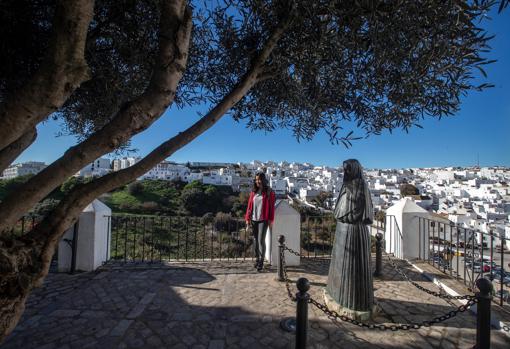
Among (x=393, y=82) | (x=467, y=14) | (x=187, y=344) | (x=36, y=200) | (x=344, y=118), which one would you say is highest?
(x=467, y=14)

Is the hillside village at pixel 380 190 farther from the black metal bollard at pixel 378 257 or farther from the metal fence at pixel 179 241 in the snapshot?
the black metal bollard at pixel 378 257

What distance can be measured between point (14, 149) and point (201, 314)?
10.5 feet

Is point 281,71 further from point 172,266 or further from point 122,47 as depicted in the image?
point 172,266

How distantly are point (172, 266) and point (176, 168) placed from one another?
78.2m

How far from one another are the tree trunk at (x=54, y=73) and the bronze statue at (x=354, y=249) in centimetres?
362

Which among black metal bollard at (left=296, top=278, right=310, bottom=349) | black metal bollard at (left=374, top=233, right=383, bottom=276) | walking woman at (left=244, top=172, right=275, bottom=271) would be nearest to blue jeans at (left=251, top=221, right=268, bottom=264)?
walking woman at (left=244, top=172, right=275, bottom=271)

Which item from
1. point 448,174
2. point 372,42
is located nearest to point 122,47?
point 372,42

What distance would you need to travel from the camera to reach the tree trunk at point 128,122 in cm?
192

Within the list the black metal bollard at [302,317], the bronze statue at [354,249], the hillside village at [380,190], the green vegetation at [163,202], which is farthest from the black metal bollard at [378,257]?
the hillside village at [380,190]

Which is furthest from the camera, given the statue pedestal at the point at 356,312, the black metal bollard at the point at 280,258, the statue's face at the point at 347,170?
the black metal bollard at the point at 280,258

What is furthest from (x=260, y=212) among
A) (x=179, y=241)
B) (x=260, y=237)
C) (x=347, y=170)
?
(x=179, y=241)

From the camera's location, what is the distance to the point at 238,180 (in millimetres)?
72688

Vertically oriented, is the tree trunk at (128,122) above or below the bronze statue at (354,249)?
above

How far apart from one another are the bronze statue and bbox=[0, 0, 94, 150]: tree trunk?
11.9 feet
